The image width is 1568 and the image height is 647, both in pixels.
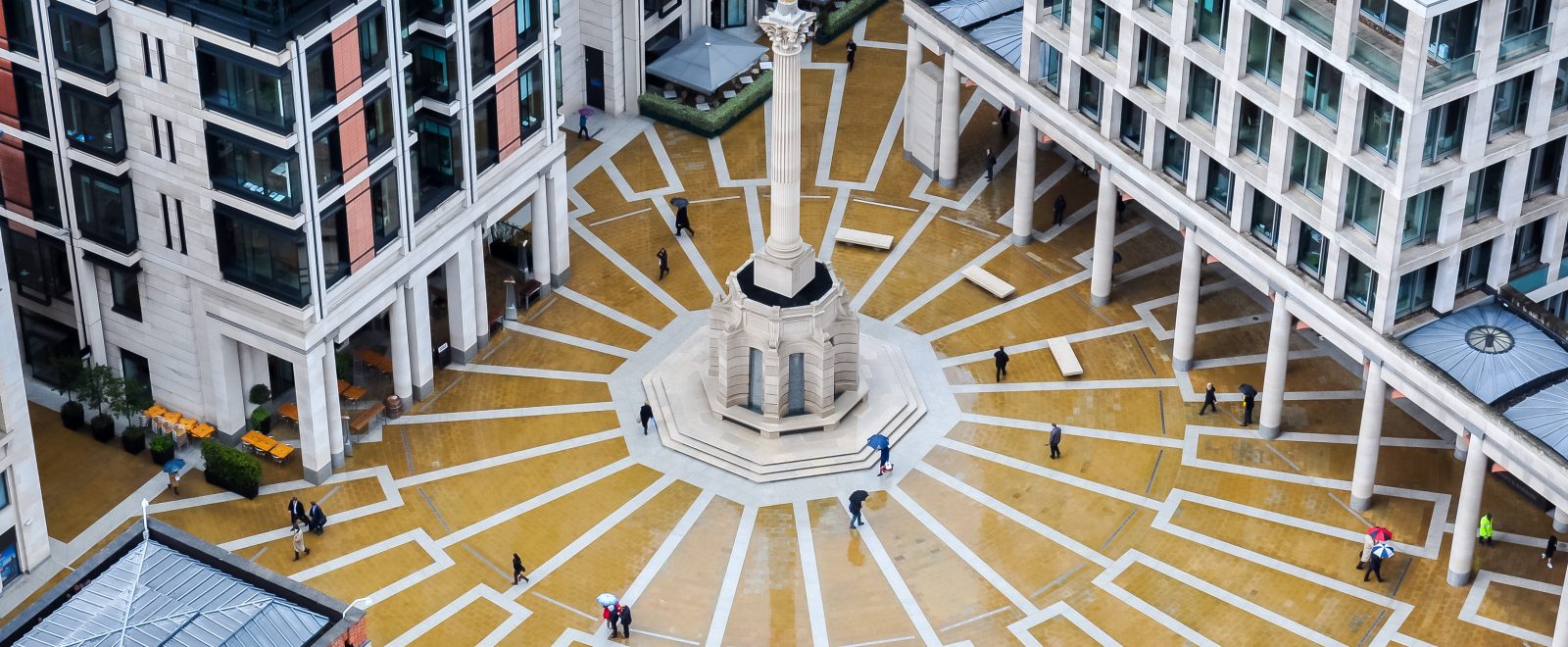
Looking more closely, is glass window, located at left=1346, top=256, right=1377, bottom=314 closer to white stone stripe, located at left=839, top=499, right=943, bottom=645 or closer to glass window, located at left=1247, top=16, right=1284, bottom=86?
glass window, located at left=1247, top=16, right=1284, bottom=86

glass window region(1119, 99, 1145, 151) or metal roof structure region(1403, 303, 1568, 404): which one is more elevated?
glass window region(1119, 99, 1145, 151)

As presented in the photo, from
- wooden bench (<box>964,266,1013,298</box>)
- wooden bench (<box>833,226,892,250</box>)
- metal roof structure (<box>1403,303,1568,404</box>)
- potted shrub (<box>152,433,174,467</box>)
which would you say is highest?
metal roof structure (<box>1403,303,1568,404</box>)

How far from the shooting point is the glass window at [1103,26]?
10919 cm

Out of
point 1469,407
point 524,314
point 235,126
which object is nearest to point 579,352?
point 524,314

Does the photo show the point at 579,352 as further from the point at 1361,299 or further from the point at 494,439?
the point at 1361,299

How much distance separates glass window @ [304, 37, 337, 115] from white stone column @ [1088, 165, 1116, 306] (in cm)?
3492

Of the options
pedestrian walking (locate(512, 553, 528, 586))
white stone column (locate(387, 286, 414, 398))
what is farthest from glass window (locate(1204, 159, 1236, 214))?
white stone column (locate(387, 286, 414, 398))

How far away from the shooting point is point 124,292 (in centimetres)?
10681

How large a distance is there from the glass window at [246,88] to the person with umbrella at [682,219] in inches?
1163

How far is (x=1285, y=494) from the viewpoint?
106 m

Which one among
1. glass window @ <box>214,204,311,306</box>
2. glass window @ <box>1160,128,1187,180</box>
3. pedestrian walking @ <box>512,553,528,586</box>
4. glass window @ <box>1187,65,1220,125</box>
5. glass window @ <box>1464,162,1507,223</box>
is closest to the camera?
glass window @ <box>1464,162,1507,223</box>

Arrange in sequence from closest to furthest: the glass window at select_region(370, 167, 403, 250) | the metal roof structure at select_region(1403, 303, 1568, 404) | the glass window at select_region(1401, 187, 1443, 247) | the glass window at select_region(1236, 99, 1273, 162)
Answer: the glass window at select_region(1401, 187, 1443, 247)
the metal roof structure at select_region(1403, 303, 1568, 404)
the glass window at select_region(1236, 99, 1273, 162)
the glass window at select_region(370, 167, 403, 250)

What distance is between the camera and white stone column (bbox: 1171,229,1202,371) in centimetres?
10875

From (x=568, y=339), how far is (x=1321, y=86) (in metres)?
36.8
